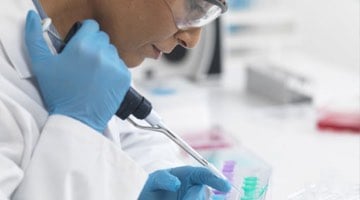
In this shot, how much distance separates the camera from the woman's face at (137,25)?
1043 mm

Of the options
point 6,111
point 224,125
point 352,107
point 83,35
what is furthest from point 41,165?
point 352,107

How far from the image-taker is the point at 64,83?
0.92 m

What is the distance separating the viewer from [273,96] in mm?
1956

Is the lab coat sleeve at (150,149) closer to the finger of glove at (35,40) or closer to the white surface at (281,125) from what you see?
the white surface at (281,125)

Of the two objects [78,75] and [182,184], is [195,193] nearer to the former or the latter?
[182,184]

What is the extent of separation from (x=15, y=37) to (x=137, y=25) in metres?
0.22

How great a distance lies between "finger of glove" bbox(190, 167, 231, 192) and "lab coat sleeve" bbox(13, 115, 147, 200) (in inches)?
5.9

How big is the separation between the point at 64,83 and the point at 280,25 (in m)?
1.80

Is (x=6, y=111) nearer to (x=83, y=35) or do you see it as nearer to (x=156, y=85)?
(x=83, y=35)

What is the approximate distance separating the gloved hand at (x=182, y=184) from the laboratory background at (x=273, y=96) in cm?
5

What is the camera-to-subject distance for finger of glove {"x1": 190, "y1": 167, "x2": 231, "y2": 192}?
105 cm

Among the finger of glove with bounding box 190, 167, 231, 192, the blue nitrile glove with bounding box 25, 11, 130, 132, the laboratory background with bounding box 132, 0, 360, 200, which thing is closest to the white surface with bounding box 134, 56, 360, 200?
the laboratory background with bounding box 132, 0, 360, 200

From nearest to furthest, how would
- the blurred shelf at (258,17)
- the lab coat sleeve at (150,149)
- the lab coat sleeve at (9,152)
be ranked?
the lab coat sleeve at (9,152), the lab coat sleeve at (150,149), the blurred shelf at (258,17)

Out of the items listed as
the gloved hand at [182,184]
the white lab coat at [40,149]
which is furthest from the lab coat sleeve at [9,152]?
the gloved hand at [182,184]
